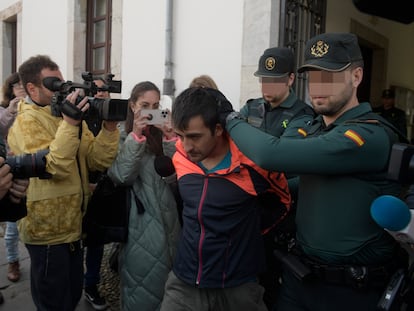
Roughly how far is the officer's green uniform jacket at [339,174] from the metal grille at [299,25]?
3.01m

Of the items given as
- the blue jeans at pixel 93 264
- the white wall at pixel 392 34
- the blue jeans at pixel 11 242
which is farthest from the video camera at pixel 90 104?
the white wall at pixel 392 34

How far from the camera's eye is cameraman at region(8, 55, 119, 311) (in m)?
2.11

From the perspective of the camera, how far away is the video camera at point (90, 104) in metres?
2.09

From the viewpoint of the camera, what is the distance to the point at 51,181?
2207 millimetres

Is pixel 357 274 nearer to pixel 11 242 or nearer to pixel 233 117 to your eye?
pixel 233 117

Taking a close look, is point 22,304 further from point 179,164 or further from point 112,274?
point 179,164

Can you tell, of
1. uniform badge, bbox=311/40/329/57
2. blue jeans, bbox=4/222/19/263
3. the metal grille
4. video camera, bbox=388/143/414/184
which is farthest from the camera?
the metal grille

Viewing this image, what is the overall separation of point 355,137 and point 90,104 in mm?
1403

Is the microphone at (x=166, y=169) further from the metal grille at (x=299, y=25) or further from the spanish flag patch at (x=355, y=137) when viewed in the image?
the metal grille at (x=299, y=25)

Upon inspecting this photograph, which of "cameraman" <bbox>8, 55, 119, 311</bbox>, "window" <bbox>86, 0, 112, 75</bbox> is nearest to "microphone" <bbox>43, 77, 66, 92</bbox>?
"cameraman" <bbox>8, 55, 119, 311</bbox>

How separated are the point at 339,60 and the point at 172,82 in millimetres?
3829

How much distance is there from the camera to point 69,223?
226 centimetres

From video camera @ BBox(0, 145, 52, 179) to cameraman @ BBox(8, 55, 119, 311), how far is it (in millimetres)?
90

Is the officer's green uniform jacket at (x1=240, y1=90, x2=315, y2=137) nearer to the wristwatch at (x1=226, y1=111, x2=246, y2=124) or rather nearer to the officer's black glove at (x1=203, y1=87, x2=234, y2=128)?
the officer's black glove at (x1=203, y1=87, x2=234, y2=128)
